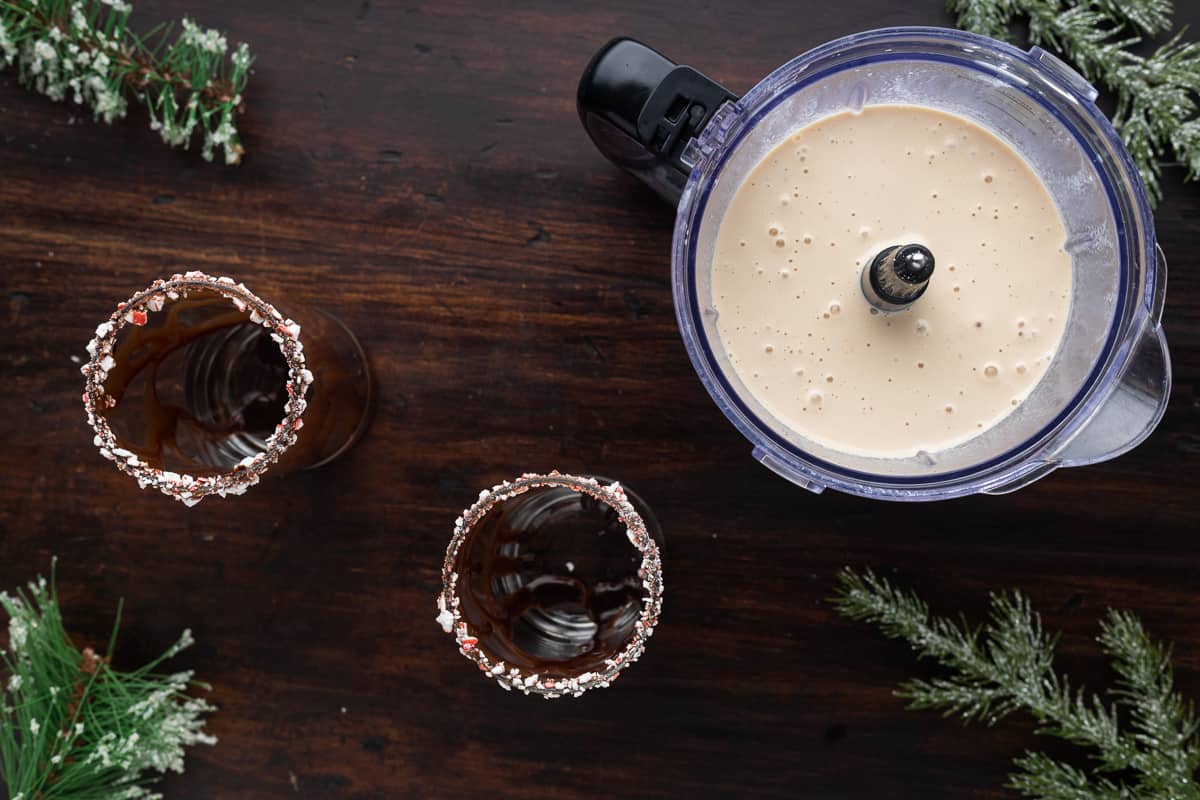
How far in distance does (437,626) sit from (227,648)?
0.77 ft

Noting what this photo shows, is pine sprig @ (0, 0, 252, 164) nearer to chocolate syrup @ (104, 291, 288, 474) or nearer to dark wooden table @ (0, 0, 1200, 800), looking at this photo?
dark wooden table @ (0, 0, 1200, 800)

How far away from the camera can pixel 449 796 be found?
0.96m

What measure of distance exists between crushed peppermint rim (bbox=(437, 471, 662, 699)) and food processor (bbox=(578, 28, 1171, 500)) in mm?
126

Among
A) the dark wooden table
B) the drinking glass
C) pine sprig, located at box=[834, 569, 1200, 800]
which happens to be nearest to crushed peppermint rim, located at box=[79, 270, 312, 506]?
the drinking glass

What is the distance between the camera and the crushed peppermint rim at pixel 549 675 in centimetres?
77

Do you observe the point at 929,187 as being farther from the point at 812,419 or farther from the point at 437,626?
the point at 437,626

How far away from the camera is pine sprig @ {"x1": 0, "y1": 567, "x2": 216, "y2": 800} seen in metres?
0.91

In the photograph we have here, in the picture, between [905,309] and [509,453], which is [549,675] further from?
[905,309]

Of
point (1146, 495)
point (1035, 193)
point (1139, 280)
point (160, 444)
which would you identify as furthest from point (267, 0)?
point (1146, 495)

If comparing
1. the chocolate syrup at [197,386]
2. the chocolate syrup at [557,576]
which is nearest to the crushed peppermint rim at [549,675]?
the chocolate syrup at [557,576]

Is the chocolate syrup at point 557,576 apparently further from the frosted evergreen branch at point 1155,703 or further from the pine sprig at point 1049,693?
the frosted evergreen branch at point 1155,703

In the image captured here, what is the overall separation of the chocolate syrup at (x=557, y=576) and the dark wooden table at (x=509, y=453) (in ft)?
0.17

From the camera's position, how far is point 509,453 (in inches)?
37.1

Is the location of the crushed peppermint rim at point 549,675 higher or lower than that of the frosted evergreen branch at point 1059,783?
higher
